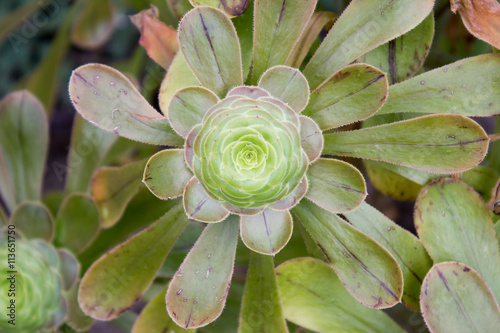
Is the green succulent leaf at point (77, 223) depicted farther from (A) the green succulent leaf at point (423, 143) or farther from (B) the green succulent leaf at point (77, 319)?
(A) the green succulent leaf at point (423, 143)

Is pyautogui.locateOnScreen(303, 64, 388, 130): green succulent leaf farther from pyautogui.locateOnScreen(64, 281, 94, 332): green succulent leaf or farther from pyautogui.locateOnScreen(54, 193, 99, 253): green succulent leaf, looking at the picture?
pyautogui.locateOnScreen(64, 281, 94, 332): green succulent leaf

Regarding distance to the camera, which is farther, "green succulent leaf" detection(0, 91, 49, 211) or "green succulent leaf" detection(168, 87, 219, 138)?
"green succulent leaf" detection(0, 91, 49, 211)

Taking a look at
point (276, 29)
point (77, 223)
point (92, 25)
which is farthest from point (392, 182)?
point (92, 25)

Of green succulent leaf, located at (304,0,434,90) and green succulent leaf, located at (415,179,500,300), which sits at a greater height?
green succulent leaf, located at (304,0,434,90)

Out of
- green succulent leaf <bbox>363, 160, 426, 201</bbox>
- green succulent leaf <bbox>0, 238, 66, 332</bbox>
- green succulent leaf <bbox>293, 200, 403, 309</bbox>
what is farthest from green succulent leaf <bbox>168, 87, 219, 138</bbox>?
green succulent leaf <bbox>0, 238, 66, 332</bbox>

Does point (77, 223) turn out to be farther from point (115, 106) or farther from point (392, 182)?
point (392, 182)

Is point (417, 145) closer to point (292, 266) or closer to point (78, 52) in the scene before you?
point (292, 266)

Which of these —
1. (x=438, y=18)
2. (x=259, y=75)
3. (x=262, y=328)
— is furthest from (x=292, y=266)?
(x=438, y=18)

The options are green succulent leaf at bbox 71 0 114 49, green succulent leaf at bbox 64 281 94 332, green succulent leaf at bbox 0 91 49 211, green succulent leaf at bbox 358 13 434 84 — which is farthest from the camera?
green succulent leaf at bbox 71 0 114 49

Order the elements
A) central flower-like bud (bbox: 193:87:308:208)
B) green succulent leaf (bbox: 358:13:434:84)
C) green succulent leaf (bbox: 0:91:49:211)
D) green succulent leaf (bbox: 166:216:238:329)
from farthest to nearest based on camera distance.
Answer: green succulent leaf (bbox: 0:91:49:211)
green succulent leaf (bbox: 358:13:434:84)
green succulent leaf (bbox: 166:216:238:329)
central flower-like bud (bbox: 193:87:308:208)
